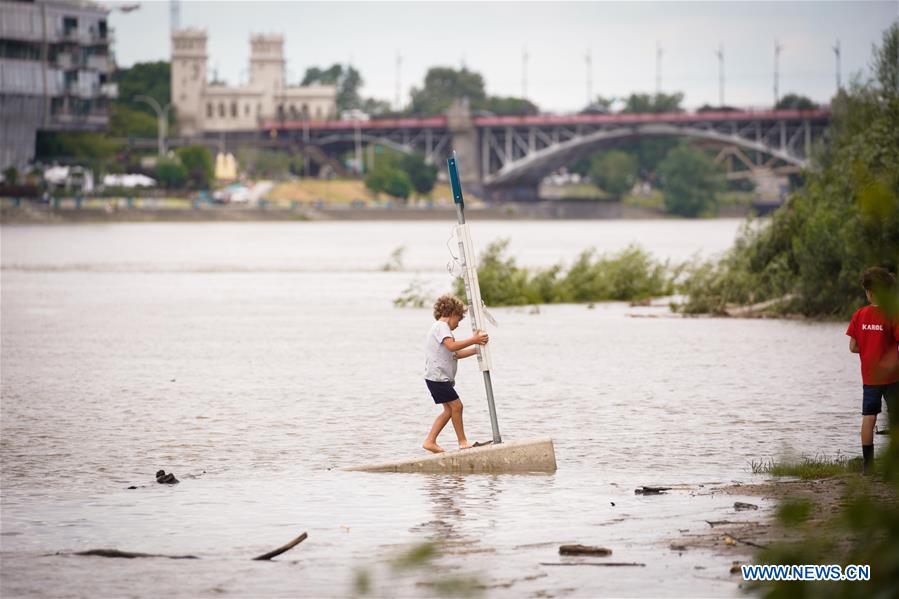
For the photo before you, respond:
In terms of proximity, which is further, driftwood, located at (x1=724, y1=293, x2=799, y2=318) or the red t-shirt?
driftwood, located at (x1=724, y1=293, x2=799, y2=318)

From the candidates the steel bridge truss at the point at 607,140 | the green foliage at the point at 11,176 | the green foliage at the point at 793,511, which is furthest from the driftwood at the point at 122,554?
the green foliage at the point at 11,176

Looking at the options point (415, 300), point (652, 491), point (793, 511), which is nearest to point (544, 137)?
point (415, 300)

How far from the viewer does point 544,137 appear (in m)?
159

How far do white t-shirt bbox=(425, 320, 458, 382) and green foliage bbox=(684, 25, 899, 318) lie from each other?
1739 centimetres

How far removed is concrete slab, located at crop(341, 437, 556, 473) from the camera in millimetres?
13539

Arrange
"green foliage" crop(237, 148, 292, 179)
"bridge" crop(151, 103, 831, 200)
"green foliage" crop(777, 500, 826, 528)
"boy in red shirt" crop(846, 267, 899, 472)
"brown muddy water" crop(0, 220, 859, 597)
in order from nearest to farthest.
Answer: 1. "green foliage" crop(777, 500, 826, 528)
2. "brown muddy water" crop(0, 220, 859, 597)
3. "boy in red shirt" crop(846, 267, 899, 472)
4. "bridge" crop(151, 103, 831, 200)
5. "green foliage" crop(237, 148, 292, 179)

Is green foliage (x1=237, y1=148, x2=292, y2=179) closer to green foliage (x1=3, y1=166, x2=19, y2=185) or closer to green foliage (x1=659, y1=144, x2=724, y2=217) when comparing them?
green foliage (x1=659, y1=144, x2=724, y2=217)

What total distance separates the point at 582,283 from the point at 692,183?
143m

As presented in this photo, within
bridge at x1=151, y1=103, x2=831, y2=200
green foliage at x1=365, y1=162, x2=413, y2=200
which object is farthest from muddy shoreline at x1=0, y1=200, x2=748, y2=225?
green foliage at x1=365, y1=162, x2=413, y2=200

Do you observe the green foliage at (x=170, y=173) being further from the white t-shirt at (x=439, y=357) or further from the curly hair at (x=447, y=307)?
the curly hair at (x=447, y=307)

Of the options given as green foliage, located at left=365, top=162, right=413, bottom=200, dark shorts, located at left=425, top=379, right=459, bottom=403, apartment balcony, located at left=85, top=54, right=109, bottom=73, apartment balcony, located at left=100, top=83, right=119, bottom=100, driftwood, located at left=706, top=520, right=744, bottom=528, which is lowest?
driftwood, located at left=706, top=520, right=744, bottom=528

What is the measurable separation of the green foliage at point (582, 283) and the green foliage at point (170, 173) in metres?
122

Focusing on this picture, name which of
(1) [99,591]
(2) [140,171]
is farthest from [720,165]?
(1) [99,591]

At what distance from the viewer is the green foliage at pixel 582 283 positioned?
41.8m
